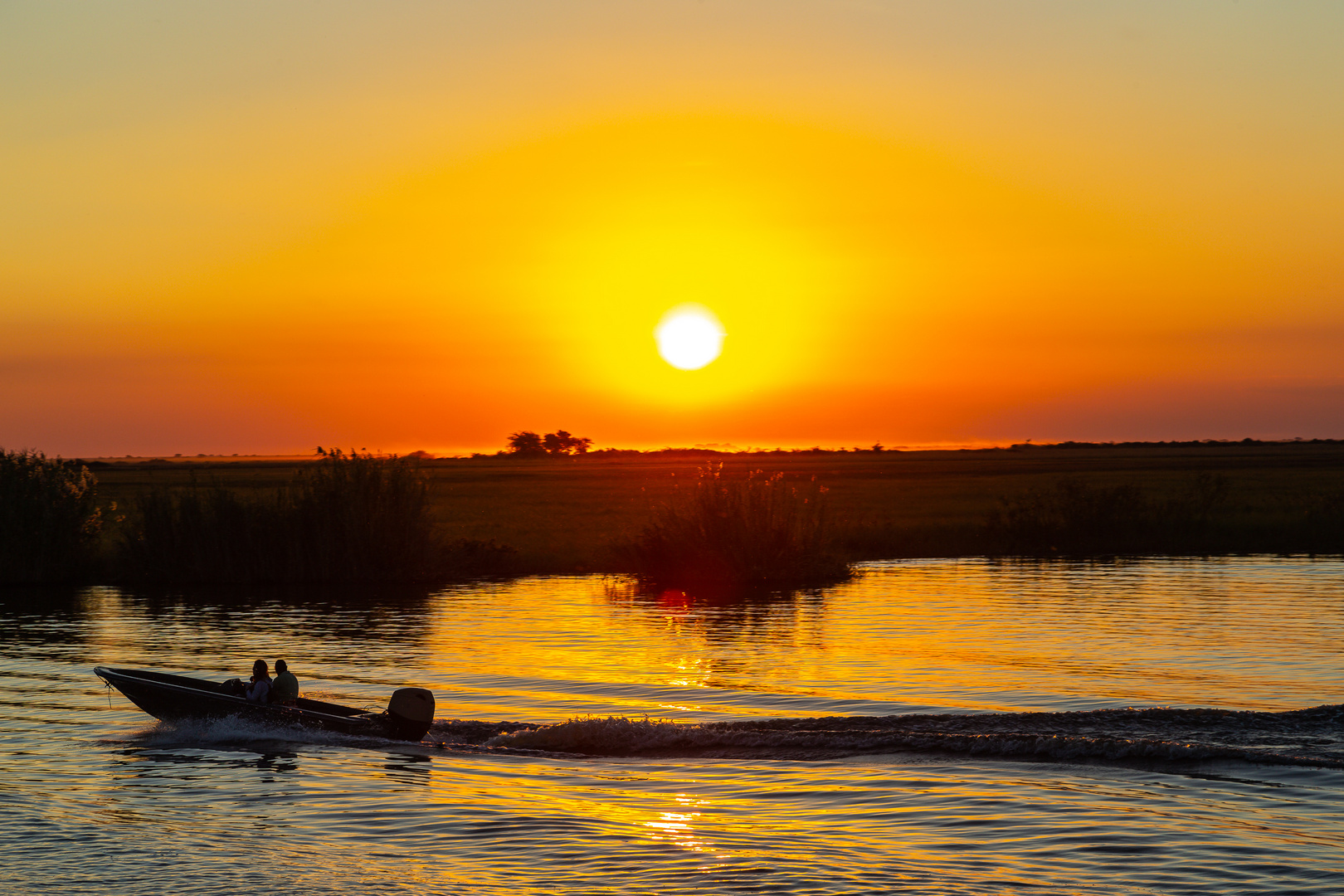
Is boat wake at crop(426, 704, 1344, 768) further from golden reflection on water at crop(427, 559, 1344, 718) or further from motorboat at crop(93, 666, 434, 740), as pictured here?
golden reflection on water at crop(427, 559, 1344, 718)

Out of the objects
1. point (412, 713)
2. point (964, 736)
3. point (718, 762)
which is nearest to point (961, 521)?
point (964, 736)

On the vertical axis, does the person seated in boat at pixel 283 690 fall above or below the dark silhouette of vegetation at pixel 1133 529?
below

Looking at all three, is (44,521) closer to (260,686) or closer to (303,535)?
(303,535)

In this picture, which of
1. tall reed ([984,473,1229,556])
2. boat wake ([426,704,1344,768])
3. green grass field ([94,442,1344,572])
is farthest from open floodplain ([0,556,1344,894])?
tall reed ([984,473,1229,556])

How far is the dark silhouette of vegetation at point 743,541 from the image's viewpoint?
143ft

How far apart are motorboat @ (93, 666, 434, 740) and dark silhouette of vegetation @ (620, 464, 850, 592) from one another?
2447 cm

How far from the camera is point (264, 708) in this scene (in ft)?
62.6

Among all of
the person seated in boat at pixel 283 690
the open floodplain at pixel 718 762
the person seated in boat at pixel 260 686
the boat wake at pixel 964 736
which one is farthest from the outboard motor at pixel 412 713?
the person seated in boat at pixel 260 686

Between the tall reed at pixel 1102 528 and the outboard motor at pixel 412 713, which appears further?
the tall reed at pixel 1102 528

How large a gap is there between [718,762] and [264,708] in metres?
7.46

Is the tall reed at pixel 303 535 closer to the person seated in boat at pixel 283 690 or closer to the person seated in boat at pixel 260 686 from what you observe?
the person seated in boat at pixel 260 686

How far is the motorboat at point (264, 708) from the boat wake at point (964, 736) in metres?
0.70

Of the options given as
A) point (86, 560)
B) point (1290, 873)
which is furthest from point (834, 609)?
point (86, 560)

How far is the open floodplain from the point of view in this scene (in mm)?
12320
